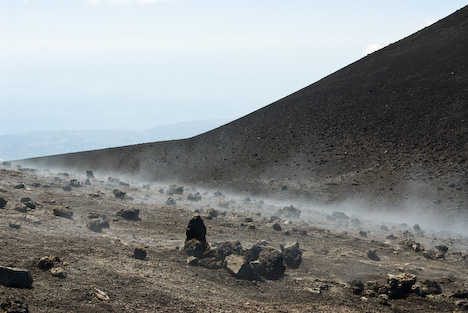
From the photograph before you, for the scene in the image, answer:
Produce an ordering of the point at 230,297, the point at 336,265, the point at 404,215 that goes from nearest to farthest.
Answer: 1. the point at 230,297
2. the point at 336,265
3. the point at 404,215

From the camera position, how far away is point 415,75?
138ft

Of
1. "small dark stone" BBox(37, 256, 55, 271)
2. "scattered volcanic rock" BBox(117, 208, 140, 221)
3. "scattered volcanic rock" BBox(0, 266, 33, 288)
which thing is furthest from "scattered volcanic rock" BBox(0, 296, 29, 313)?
"scattered volcanic rock" BBox(117, 208, 140, 221)

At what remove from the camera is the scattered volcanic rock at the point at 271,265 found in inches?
467

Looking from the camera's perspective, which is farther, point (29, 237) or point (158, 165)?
point (158, 165)

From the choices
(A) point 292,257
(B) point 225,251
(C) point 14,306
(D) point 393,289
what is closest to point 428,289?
(D) point 393,289

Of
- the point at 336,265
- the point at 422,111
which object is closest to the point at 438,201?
the point at 422,111

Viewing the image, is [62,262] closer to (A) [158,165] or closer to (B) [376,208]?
(B) [376,208]

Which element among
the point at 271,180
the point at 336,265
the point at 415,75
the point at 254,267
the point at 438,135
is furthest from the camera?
the point at 415,75

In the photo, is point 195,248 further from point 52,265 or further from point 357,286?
point 357,286

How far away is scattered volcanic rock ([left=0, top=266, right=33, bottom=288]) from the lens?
863 cm

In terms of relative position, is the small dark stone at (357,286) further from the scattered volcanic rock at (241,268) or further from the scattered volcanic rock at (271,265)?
the scattered volcanic rock at (241,268)

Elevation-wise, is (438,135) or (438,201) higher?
(438,135)

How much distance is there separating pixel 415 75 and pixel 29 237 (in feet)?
123

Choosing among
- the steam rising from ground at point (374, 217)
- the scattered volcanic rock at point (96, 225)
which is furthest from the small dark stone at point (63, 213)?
the steam rising from ground at point (374, 217)
